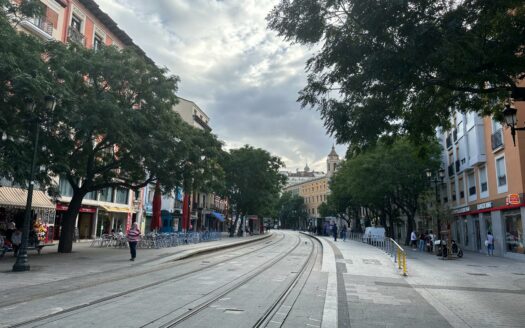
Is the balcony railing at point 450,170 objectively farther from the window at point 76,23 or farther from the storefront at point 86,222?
the window at point 76,23

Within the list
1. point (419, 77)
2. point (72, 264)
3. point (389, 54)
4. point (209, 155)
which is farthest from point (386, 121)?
point (209, 155)

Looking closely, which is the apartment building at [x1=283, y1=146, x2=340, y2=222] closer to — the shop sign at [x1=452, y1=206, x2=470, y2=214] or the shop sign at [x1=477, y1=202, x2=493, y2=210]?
the shop sign at [x1=452, y1=206, x2=470, y2=214]

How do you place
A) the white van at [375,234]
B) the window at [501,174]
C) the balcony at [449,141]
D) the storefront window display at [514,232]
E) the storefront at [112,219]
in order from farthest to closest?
the balcony at [449,141], the storefront at [112,219], the white van at [375,234], the window at [501,174], the storefront window display at [514,232]

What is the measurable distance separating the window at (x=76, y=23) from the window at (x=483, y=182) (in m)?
32.9

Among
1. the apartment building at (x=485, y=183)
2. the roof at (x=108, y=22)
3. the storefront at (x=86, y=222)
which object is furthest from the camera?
the storefront at (x=86, y=222)

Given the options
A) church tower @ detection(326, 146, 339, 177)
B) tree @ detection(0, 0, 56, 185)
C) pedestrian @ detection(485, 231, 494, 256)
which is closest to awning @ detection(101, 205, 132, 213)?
tree @ detection(0, 0, 56, 185)

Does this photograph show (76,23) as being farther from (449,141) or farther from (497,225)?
(449,141)

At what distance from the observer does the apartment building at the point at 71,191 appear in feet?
81.0

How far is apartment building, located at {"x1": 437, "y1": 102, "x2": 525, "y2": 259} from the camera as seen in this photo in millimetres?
27594

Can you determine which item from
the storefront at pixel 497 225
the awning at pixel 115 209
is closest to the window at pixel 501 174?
the storefront at pixel 497 225

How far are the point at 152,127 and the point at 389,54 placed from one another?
48.1 feet

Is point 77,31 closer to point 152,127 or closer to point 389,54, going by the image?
point 152,127

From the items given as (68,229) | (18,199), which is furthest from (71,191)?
(68,229)

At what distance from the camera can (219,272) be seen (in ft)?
50.6
